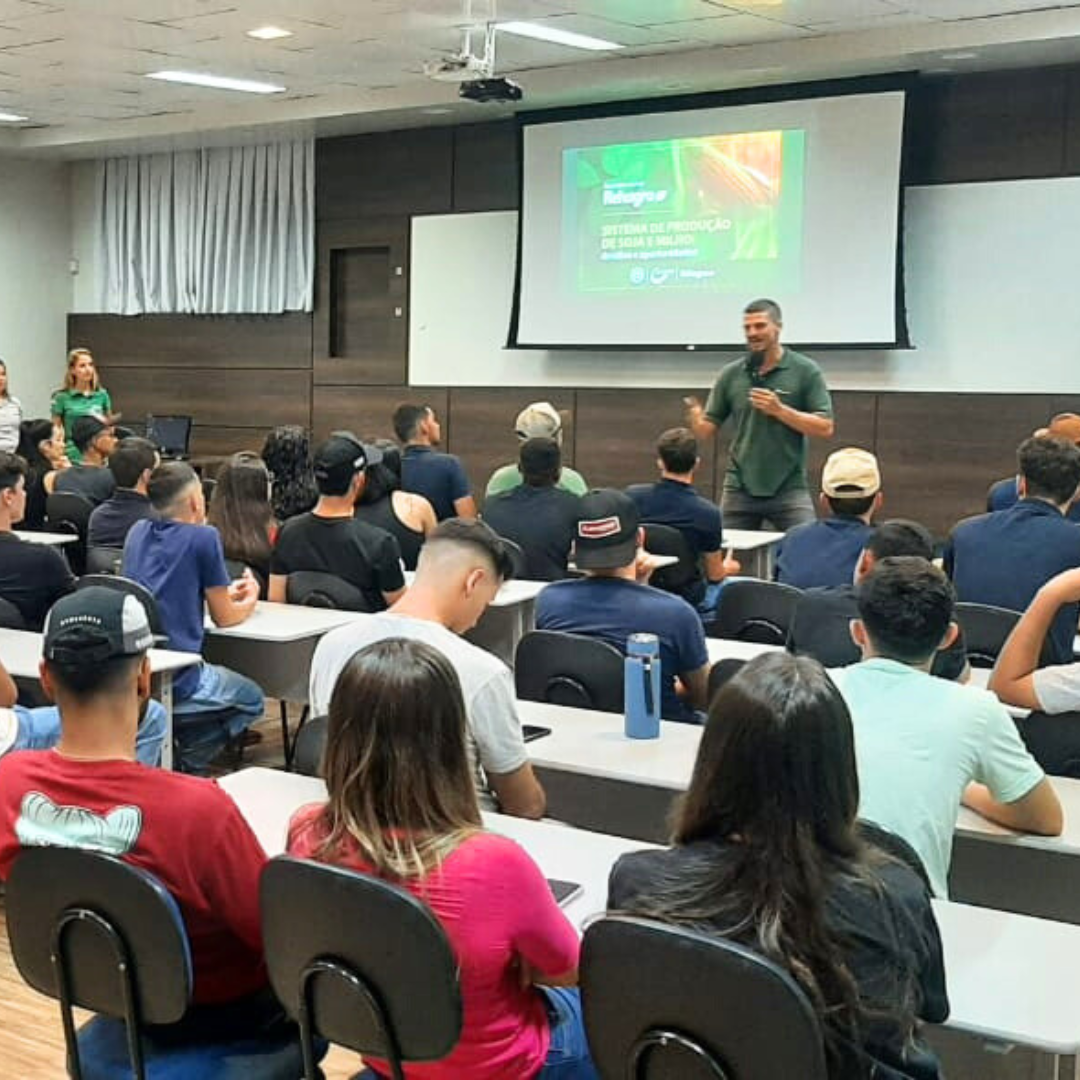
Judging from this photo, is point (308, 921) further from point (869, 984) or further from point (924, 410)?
point (924, 410)

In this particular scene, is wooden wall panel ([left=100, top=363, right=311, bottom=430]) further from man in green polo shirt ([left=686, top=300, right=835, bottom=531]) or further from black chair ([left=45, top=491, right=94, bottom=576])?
man in green polo shirt ([left=686, top=300, right=835, bottom=531])

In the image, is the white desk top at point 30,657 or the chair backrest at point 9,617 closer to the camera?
the white desk top at point 30,657

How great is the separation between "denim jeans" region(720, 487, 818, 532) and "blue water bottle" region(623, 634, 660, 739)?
3709 millimetres

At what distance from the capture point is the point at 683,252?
31.4 feet

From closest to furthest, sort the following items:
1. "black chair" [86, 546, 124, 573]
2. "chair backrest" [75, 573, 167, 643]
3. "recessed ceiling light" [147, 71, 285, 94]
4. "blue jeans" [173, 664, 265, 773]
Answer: "chair backrest" [75, 573, 167, 643] → "blue jeans" [173, 664, 265, 773] → "black chair" [86, 546, 124, 573] → "recessed ceiling light" [147, 71, 285, 94]

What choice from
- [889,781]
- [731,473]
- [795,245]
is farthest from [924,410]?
[889,781]

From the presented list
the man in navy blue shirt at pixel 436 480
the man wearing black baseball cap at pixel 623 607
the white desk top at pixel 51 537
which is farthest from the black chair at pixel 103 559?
the man wearing black baseball cap at pixel 623 607

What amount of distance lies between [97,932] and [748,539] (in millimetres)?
4745

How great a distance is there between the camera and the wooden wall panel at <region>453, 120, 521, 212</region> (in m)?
10.7

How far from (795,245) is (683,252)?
82 cm

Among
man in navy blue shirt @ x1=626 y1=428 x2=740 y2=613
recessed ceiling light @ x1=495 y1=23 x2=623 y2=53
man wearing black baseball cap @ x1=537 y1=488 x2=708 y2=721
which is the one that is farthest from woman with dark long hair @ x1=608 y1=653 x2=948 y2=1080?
recessed ceiling light @ x1=495 y1=23 x2=623 y2=53

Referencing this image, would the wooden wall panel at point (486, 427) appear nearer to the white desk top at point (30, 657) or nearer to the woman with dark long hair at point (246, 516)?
the woman with dark long hair at point (246, 516)

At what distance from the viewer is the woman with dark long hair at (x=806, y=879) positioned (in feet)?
5.57

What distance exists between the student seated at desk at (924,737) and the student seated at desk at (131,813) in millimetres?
1039
